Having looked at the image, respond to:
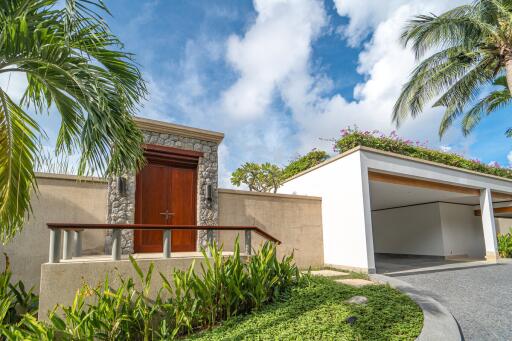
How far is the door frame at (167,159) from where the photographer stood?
6.88 m

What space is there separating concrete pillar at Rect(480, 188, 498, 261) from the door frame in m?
11.1

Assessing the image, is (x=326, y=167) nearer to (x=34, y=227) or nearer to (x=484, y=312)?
(x=484, y=312)

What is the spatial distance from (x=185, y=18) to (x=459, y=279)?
9.26m

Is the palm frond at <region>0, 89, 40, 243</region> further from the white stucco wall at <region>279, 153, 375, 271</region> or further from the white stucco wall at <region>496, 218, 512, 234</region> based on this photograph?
the white stucco wall at <region>496, 218, 512, 234</region>

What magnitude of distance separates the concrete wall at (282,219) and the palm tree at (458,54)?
A: 189 inches

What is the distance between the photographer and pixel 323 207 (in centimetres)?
933

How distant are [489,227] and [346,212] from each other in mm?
6945

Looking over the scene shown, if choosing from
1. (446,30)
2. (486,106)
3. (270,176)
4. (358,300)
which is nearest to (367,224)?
(358,300)

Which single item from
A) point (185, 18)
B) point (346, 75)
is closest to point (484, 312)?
point (185, 18)

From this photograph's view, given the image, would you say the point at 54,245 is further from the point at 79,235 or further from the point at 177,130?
the point at 177,130

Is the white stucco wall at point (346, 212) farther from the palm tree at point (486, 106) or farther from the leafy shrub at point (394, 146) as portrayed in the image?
the palm tree at point (486, 106)

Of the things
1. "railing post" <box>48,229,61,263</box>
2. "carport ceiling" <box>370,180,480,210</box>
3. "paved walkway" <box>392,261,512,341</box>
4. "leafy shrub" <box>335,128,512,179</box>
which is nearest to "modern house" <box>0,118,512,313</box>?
"railing post" <box>48,229,61,263</box>

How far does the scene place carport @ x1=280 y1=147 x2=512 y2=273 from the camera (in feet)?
26.2

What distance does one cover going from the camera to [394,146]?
30.0ft
